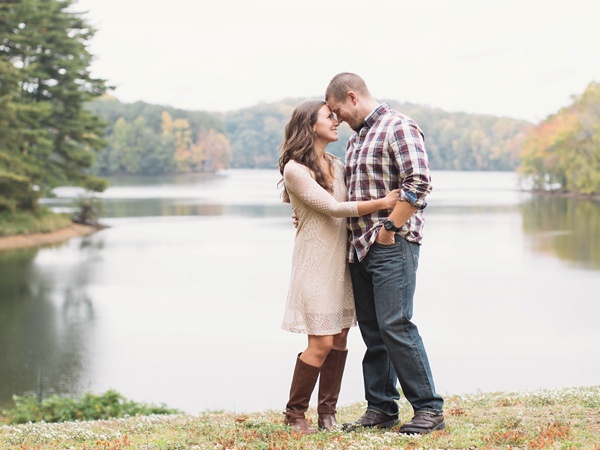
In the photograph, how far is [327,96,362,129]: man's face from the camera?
3.93 metres

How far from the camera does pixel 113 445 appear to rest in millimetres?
3824

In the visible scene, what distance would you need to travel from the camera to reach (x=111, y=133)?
324ft

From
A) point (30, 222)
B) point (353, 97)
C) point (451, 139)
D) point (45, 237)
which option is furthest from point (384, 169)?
point (451, 139)

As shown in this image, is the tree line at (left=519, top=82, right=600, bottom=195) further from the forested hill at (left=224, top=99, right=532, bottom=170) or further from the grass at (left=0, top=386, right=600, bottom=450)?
the forested hill at (left=224, top=99, right=532, bottom=170)

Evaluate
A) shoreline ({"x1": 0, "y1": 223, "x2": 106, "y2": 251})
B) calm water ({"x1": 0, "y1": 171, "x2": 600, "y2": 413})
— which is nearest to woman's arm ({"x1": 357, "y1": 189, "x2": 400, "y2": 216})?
calm water ({"x1": 0, "y1": 171, "x2": 600, "y2": 413})

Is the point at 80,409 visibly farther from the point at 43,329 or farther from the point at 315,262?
the point at 43,329

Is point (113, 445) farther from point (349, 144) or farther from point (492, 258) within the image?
point (492, 258)

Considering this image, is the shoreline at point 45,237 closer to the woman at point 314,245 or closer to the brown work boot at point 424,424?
the woman at point 314,245

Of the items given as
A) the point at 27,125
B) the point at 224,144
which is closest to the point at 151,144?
the point at 224,144

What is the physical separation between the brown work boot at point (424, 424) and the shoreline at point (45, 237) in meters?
21.3

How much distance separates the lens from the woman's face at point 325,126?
12.9 feet

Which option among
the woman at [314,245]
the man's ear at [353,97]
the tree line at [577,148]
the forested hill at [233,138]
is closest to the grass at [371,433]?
the woman at [314,245]

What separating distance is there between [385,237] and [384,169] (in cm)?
32

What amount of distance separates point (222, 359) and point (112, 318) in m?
3.46
